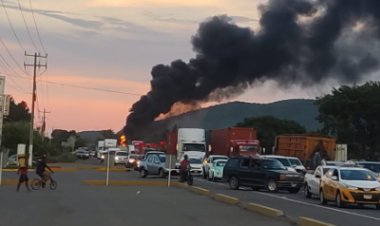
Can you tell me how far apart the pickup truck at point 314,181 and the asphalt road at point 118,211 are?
16.7 ft

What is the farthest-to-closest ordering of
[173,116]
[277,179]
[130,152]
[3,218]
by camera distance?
1. [130,152]
2. [173,116]
3. [277,179]
4. [3,218]

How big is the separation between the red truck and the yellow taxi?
25.1 meters

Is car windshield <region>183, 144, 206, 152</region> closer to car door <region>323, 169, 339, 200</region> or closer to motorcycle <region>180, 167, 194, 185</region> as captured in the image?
motorcycle <region>180, 167, 194, 185</region>

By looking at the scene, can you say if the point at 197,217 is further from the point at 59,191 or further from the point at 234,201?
the point at 59,191

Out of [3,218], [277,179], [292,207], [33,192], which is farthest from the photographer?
[277,179]

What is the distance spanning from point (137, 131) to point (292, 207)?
48.6 metres

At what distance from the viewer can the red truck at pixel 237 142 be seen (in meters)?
54.7

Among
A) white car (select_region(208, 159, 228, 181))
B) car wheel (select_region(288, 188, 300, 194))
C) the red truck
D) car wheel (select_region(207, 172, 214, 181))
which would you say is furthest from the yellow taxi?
the red truck

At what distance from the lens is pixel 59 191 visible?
106 ft

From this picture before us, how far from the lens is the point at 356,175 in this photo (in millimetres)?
27891

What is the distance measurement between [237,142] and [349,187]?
2896 cm

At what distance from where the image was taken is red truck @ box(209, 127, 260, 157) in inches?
2154

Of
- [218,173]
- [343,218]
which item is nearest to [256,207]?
[343,218]

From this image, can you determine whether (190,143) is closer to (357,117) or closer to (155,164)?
(155,164)
